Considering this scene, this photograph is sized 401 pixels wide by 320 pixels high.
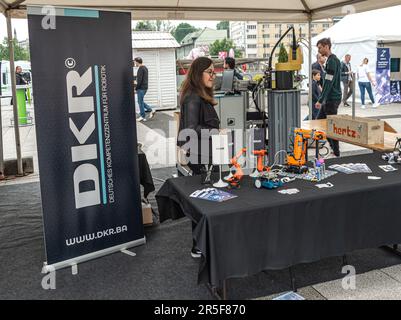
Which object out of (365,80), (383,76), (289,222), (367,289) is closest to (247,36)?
(383,76)

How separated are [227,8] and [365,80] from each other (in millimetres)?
7238

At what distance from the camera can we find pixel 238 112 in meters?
5.00

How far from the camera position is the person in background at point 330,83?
16.8 feet

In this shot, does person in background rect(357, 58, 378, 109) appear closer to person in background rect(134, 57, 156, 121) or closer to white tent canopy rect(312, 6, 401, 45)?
white tent canopy rect(312, 6, 401, 45)

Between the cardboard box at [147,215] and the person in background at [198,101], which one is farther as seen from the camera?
the cardboard box at [147,215]

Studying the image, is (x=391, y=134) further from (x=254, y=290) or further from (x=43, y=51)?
(x=43, y=51)

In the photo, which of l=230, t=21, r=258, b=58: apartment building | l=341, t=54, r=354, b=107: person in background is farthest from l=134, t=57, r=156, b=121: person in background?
l=230, t=21, r=258, b=58: apartment building

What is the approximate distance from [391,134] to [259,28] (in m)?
75.4

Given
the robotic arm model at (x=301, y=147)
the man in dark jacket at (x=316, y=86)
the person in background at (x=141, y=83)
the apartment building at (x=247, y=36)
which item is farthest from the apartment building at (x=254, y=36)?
the robotic arm model at (x=301, y=147)

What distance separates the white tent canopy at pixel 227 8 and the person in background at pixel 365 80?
20.9 feet

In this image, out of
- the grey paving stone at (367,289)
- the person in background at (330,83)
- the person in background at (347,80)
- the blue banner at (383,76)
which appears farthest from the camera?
the blue banner at (383,76)

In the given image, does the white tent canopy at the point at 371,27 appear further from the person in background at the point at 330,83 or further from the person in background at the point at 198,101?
the person in background at the point at 198,101

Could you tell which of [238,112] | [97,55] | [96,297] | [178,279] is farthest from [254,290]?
[238,112]

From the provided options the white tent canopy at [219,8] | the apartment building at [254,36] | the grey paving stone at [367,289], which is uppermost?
the apartment building at [254,36]
